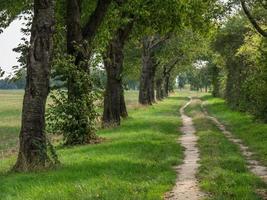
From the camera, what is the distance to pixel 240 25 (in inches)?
2072

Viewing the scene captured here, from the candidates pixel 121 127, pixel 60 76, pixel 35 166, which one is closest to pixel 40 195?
pixel 35 166

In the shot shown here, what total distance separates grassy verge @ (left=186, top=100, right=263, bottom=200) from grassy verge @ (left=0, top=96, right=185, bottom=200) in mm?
963

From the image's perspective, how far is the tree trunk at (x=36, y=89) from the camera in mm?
16938

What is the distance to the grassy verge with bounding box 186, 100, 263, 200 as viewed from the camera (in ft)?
42.9

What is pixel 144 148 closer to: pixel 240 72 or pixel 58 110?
pixel 58 110

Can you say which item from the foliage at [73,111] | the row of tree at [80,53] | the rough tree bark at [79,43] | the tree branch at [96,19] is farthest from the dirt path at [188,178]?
the tree branch at [96,19]

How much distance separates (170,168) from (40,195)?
5.99 m

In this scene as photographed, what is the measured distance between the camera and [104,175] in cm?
1551

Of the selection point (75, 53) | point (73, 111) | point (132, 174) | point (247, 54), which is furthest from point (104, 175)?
point (247, 54)

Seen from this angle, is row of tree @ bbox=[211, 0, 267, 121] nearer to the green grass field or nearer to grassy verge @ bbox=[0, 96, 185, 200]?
the green grass field

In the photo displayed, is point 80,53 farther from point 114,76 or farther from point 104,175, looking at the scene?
point 114,76

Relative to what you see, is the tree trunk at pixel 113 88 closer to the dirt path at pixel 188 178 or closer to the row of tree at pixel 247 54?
the row of tree at pixel 247 54

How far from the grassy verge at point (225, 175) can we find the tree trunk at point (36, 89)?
187 inches

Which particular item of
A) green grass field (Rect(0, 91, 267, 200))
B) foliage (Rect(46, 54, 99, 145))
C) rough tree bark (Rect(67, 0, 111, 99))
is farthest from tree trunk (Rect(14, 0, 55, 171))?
rough tree bark (Rect(67, 0, 111, 99))
